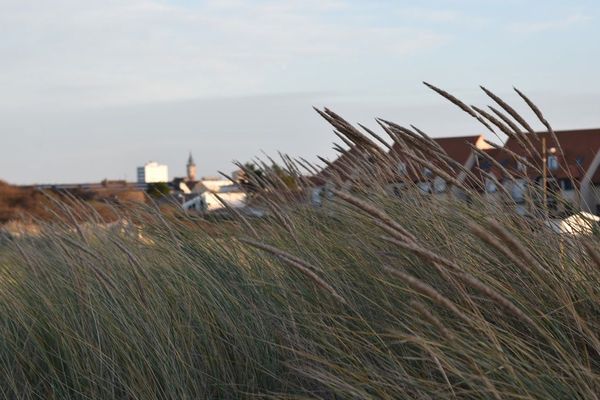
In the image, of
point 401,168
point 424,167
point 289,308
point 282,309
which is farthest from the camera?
point 401,168

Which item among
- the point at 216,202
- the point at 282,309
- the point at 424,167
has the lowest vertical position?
the point at 282,309

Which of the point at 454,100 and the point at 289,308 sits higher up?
the point at 454,100

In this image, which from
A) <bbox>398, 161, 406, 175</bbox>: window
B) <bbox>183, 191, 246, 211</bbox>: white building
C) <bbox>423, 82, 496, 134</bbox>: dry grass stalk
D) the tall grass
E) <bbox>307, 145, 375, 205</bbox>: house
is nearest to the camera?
the tall grass

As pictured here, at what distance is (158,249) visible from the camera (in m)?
4.55

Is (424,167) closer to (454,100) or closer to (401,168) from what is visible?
(454,100)

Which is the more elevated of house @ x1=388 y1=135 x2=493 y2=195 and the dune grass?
house @ x1=388 y1=135 x2=493 y2=195

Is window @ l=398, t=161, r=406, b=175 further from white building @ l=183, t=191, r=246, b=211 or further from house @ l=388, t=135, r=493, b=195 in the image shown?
white building @ l=183, t=191, r=246, b=211

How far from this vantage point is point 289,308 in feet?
10.9

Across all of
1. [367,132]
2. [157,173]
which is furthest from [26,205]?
[157,173]

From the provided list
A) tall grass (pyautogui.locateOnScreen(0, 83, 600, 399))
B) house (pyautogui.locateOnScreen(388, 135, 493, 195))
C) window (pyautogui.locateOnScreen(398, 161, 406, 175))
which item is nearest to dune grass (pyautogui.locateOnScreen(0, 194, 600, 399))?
tall grass (pyautogui.locateOnScreen(0, 83, 600, 399))

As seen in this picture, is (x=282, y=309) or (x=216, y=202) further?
(x=216, y=202)

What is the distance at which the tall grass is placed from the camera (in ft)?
9.18

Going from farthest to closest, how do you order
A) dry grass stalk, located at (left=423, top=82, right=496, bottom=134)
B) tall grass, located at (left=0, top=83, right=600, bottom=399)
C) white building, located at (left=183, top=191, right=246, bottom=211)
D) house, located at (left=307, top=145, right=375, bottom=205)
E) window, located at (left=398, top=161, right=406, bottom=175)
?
house, located at (left=307, top=145, right=375, bottom=205), white building, located at (left=183, top=191, right=246, bottom=211), window, located at (left=398, top=161, right=406, bottom=175), dry grass stalk, located at (left=423, top=82, right=496, bottom=134), tall grass, located at (left=0, top=83, right=600, bottom=399)

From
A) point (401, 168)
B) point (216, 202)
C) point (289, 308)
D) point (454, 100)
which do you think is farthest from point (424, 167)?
point (216, 202)
